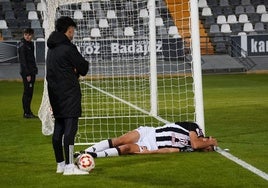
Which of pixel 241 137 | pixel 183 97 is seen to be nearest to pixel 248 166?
pixel 241 137

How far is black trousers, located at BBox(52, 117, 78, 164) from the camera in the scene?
1001 centimetres

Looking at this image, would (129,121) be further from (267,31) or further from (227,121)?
(267,31)

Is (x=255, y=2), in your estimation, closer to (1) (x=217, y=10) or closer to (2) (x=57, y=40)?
(1) (x=217, y=10)

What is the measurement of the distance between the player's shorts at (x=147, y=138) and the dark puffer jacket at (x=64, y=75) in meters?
1.83

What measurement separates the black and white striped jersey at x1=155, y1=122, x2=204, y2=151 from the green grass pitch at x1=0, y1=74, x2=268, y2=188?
17cm

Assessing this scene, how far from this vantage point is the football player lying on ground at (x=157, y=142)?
11570 millimetres

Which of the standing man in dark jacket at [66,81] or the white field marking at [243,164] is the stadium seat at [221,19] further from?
the standing man in dark jacket at [66,81]

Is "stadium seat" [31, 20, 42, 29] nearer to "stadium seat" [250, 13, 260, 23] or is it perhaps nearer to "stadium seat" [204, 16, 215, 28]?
"stadium seat" [204, 16, 215, 28]

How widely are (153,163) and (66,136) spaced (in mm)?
1464

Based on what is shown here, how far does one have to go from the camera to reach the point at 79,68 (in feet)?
32.6

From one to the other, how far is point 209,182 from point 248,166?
130cm

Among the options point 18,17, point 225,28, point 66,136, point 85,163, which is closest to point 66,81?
point 66,136

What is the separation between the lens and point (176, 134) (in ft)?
38.0

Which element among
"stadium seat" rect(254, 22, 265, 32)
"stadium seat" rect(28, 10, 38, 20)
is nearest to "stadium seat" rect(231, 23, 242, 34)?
"stadium seat" rect(254, 22, 265, 32)
